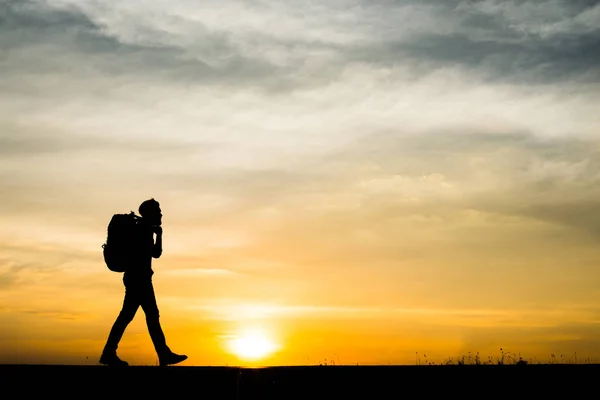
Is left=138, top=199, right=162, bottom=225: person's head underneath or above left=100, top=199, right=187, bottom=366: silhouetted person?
above

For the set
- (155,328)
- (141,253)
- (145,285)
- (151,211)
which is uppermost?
(151,211)

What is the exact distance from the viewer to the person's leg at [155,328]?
11.5 metres

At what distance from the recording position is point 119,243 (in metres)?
11.5

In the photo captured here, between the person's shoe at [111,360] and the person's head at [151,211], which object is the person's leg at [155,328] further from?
the person's head at [151,211]

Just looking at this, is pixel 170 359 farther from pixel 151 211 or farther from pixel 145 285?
pixel 151 211

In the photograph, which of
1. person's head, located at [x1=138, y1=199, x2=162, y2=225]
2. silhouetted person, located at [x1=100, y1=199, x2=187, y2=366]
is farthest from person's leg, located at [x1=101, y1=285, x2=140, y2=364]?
person's head, located at [x1=138, y1=199, x2=162, y2=225]

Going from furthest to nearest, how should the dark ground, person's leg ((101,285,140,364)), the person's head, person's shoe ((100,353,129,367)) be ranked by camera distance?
the person's head
person's leg ((101,285,140,364))
person's shoe ((100,353,129,367))
the dark ground

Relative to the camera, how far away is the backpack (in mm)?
11531

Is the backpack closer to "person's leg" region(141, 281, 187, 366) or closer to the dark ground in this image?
"person's leg" region(141, 281, 187, 366)

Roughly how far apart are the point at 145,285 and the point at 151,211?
43.9 inches

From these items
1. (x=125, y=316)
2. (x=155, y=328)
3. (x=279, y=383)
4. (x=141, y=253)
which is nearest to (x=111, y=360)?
(x=125, y=316)

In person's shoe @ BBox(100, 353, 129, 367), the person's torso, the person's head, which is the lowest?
person's shoe @ BBox(100, 353, 129, 367)

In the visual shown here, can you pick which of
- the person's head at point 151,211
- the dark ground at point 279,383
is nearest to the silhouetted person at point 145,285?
the person's head at point 151,211

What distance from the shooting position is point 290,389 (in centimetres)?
819
